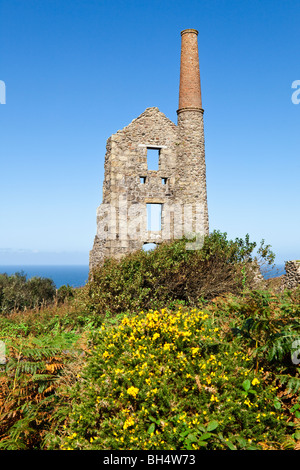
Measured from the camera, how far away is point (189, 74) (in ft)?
63.8

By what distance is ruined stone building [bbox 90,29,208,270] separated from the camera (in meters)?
17.8

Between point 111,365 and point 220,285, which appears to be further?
point 220,285

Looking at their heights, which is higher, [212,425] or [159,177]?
[159,177]

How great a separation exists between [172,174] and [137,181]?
180 centimetres

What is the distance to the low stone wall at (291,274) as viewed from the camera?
14.3 m

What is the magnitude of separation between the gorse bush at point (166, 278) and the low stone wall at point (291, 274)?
1500mm

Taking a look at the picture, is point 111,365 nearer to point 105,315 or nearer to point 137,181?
point 105,315

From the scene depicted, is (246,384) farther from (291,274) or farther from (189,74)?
(189,74)

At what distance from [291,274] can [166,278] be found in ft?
16.3

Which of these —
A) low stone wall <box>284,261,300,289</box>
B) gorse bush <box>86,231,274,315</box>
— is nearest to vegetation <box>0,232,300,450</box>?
gorse bush <box>86,231,274,315</box>

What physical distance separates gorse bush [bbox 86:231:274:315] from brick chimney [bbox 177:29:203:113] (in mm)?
8236

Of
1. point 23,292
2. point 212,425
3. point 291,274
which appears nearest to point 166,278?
point 291,274

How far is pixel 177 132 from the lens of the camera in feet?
63.1
